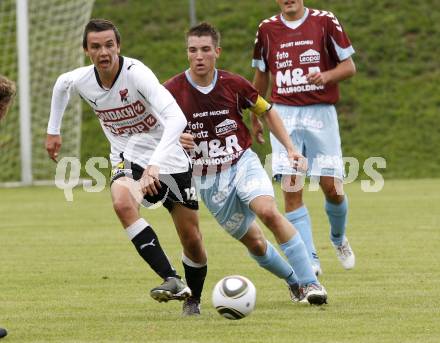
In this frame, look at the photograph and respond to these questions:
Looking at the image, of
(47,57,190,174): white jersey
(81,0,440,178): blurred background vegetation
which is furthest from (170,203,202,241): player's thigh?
(81,0,440,178): blurred background vegetation

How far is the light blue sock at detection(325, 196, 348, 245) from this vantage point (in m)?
9.01

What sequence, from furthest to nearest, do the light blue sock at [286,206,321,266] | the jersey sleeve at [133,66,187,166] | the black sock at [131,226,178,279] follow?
the light blue sock at [286,206,321,266]
the black sock at [131,226,178,279]
the jersey sleeve at [133,66,187,166]

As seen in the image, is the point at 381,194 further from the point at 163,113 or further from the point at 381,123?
the point at 163,113

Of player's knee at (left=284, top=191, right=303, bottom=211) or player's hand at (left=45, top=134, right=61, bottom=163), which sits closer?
player's hand at (left=45, top=134, right=61, bottom=163)

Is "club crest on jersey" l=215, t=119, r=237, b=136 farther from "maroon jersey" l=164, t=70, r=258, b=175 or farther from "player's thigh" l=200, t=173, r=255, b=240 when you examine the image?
"player's thigh" l=200, t=173, r=255, b=240

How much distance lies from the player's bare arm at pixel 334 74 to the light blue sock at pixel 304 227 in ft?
3.25

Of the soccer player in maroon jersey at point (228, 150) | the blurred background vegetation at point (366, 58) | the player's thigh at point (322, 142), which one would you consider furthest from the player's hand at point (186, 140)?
the blurred background vegetation at point (366, 58)

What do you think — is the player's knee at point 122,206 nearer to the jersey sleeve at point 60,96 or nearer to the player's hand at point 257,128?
the jersey sleeve at point 60,96

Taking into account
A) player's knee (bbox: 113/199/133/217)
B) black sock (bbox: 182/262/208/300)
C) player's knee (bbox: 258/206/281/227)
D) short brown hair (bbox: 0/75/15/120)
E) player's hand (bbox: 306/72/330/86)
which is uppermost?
short brown hair (bbox: 0/75/15/120)

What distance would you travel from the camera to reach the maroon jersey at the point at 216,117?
23.4 ft

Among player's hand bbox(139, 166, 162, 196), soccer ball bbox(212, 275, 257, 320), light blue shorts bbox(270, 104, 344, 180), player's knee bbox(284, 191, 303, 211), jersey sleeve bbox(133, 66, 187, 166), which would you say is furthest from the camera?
light blue shorts bbox(270, 104, 344, 180)

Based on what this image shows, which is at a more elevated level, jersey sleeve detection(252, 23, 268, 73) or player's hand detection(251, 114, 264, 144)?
jersey sleeve detection(252, 23, 268, 73)

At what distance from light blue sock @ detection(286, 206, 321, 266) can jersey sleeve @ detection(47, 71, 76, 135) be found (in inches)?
88.5

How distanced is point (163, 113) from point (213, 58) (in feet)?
3.10
